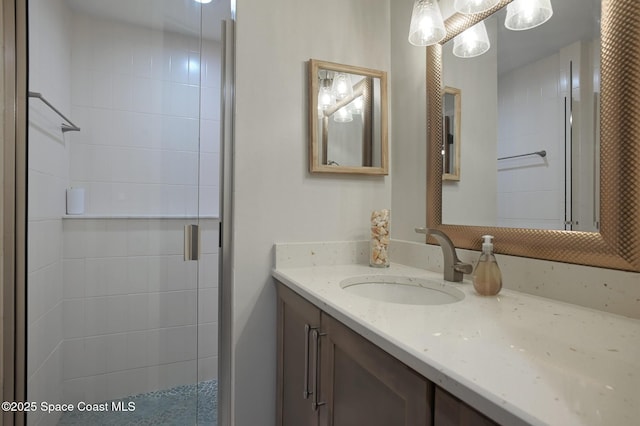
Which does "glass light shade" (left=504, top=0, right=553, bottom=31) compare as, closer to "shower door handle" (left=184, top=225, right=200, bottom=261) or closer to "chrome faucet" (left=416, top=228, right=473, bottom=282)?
"chrome faucet" (left=416, top=228, right=473, bottom=282)

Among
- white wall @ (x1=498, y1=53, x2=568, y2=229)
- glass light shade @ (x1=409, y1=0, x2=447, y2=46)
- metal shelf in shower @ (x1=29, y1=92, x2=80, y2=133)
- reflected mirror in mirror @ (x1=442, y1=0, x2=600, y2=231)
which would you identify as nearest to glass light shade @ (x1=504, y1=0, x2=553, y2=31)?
reflected mirror in mirror @ (x1=442, y1=0, x2=600, y2=231)

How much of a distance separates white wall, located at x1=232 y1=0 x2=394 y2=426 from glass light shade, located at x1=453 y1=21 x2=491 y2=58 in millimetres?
468

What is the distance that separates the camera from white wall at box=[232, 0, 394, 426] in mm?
1244

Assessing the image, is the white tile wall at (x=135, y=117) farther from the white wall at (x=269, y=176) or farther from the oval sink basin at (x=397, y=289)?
the oval sink basin at (x=397, y=289)

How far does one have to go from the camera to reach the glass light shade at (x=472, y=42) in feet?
3.49

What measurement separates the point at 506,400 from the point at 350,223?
41.5 inches

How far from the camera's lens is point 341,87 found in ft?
4.50

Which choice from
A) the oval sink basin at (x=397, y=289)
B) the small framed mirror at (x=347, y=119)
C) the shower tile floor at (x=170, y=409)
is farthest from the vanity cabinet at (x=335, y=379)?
the small framed mirror at (x=347, y=119)

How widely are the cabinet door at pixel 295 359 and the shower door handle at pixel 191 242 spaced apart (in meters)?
0.40

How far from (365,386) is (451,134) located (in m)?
A: 0.93

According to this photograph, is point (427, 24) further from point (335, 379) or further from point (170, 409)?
point (170, 409)

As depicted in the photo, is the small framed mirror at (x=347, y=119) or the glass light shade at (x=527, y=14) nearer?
the glass light shade at (x=527, y=14)

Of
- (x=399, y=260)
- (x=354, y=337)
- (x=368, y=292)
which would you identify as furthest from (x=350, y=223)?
(x=354, y=337)

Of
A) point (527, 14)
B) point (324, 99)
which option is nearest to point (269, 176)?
point (324, 99)
